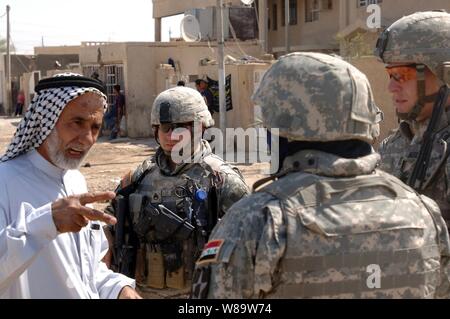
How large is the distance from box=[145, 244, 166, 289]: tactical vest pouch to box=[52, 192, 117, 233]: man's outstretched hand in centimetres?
160

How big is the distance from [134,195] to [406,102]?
→ 1.51 meters

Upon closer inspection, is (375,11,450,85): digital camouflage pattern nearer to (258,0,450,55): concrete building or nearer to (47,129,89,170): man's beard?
(47,129,89,170): man's beard

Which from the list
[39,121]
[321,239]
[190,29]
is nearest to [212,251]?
[321,239]

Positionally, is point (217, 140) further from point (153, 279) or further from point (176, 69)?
point (153, 279)

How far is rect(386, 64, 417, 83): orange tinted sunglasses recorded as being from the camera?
148 inches

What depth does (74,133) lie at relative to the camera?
108 inches

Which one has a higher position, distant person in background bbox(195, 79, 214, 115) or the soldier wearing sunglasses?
the soldier wearing sunglasses

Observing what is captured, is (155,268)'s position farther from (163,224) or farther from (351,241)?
(351,241)

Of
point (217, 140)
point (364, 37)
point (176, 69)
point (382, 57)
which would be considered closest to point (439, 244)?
point (382, 57)

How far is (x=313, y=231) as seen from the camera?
198 cm

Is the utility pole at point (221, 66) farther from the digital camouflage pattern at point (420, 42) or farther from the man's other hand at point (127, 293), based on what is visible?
the man's other hand at point (127, 293)

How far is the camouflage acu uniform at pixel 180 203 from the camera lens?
3875 millimetres

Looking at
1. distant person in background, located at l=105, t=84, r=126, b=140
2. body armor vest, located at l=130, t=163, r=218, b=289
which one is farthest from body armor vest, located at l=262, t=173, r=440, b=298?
distant person in background, located at l=105, t=84, r=126, b=140

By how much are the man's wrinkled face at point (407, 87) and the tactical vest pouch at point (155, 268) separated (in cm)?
147
